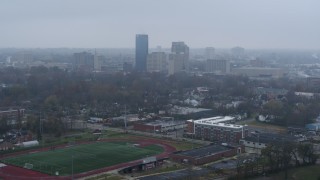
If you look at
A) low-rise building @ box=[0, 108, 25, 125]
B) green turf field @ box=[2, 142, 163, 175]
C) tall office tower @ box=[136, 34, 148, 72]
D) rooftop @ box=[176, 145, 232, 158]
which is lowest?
green turf field @ box=[2, 142, 163, 175]

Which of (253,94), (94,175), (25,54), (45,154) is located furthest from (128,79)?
(25,54)

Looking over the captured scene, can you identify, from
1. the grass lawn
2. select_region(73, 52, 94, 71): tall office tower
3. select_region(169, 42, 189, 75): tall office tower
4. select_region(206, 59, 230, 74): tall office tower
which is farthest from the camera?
select_region(73, 52, 94, 71): tall office tower

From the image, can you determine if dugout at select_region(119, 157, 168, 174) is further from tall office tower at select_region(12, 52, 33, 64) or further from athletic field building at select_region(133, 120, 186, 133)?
tall office tower at select_region(12, 52, 33, 64)

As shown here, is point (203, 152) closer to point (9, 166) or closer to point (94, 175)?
point (94, 175)

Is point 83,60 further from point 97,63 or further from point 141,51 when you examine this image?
point 141,51

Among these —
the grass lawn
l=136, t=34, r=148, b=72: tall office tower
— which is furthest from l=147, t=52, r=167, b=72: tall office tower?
the grass lawn

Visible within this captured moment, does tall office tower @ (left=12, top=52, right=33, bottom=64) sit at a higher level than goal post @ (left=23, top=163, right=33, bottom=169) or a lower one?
higher

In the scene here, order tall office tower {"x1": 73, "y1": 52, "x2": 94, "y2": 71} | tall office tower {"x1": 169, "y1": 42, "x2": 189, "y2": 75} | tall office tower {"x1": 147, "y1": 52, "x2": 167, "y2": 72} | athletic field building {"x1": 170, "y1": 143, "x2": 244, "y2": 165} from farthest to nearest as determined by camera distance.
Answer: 1. tall office tower {"x1": 73, "y1": 52, "x2": 94, "y2": 71}
2. tall office tower {"x1": 147, "y1": 52, "x2": 167, "y2": 72}
3. tall office tower {"x1": 169, "y1": 42, "x2": 189, "y2": 75}
4. athletic field building {"x1": 170, "y1": 143, "x2": 244, "y2": 165}
